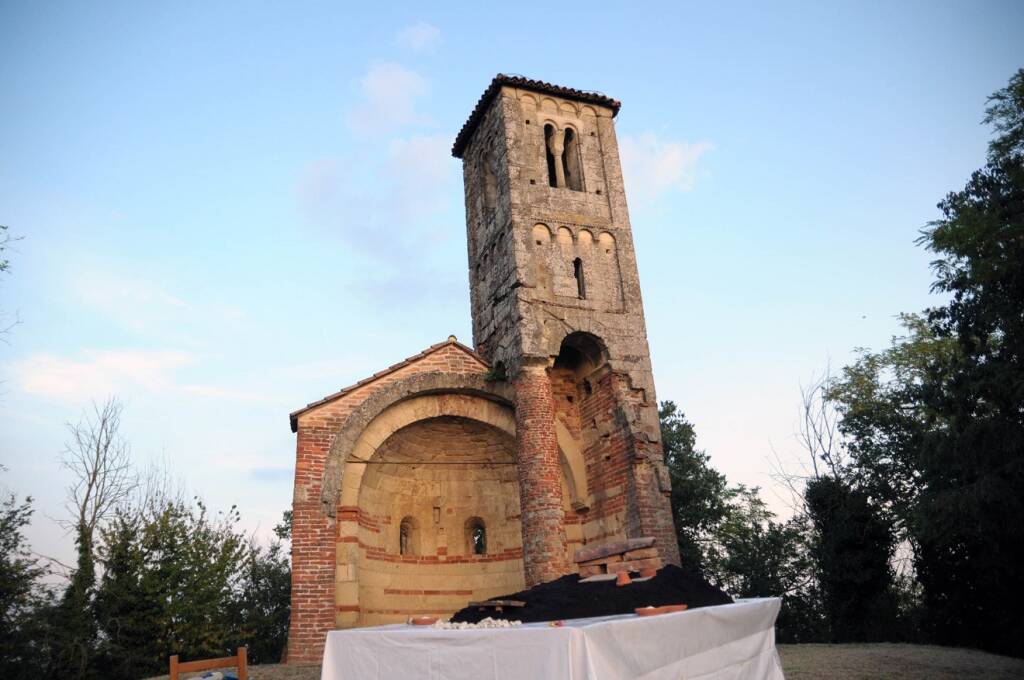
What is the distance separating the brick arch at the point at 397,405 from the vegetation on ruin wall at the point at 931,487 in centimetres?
862

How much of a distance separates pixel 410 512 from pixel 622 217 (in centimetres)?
879

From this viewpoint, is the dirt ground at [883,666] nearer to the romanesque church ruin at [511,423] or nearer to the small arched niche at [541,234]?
the romanesque church ruin at [511,423]

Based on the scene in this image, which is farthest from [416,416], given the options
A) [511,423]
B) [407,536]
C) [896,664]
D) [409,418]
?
[896,664]

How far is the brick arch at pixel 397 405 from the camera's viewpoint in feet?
43.3

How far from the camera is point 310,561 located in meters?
12.3

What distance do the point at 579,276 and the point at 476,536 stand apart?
6882 mm

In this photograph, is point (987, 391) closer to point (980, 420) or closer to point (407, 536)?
point (980, 420)

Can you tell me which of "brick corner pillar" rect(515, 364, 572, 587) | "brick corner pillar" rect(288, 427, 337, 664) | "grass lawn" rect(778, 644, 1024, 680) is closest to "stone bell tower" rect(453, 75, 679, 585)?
"brick corner pillar" rect(515, 364, 572, 587)

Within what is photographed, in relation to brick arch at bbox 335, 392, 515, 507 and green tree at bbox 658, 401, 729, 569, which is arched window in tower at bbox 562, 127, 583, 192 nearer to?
brick arch at bbox 335, 392, 515, 507

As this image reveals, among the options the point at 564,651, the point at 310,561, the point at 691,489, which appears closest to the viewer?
the point at 564,651

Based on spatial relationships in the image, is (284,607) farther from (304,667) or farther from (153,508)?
(304,667)

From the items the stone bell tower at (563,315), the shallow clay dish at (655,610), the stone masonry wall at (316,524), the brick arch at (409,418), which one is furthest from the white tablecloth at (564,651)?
the brick arch at (409,418)

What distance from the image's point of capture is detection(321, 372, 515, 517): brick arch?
13195 mm

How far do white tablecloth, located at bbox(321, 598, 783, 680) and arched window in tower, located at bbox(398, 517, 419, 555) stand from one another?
10658mm
